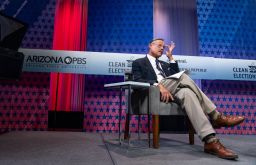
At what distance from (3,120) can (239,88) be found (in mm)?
3943

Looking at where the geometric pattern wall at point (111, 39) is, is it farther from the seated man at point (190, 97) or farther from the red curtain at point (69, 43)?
the seated man at point (190, 97)

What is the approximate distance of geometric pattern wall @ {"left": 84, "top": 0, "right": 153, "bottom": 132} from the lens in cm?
418

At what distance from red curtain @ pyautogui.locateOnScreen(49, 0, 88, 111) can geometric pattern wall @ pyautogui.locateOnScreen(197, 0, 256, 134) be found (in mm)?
2064

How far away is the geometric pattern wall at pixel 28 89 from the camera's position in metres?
3.99

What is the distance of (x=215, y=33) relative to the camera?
457 centimetres

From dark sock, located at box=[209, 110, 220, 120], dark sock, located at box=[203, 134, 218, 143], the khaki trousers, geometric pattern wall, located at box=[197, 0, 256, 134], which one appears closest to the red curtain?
the khaki trousers

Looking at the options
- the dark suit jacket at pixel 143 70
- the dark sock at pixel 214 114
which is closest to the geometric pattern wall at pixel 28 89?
the dark suit jacket at pixel 143 70

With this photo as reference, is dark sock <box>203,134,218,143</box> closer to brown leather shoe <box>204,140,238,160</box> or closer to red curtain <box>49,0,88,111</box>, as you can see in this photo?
brown leather shoe <box>204,140,238,160</box>

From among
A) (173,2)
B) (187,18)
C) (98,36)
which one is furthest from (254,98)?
(98,36)

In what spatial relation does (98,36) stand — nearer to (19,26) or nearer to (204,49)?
(19,26)

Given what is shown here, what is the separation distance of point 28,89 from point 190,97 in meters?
2.74

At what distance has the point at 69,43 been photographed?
159 inches

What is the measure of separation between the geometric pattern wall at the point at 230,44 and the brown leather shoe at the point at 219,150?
7.72 ft

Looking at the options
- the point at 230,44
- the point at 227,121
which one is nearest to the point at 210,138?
the point at 227,121
